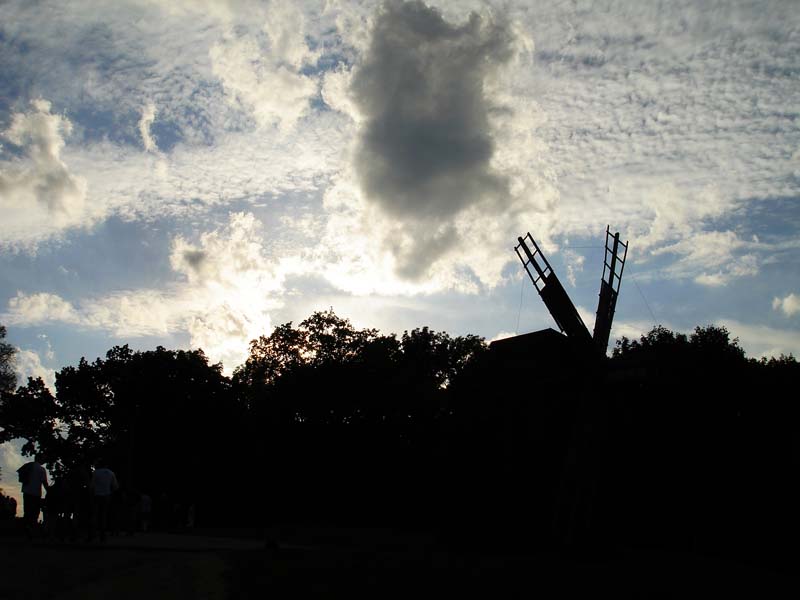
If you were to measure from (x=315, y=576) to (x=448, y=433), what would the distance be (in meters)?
18.1

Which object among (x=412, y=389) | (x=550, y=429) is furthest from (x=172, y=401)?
(x=550, y=429)

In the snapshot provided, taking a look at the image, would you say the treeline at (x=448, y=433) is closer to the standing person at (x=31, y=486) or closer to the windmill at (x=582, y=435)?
the windmill at (x=582, y=435)

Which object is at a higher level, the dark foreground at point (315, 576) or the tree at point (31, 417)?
the tree at point (31, 417)

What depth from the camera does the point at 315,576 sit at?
42.2 ft

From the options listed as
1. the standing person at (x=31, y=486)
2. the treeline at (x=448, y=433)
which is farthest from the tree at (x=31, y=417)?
the standing person at (x=31, y=486)

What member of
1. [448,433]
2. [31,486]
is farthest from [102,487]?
[448,433]

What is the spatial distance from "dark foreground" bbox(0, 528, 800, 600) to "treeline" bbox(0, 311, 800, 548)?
24.7 ft

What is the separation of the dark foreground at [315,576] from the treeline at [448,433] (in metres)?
7.52

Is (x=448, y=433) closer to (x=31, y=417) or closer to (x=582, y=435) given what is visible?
(x=582, y=435)

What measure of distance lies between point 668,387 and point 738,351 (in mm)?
17811

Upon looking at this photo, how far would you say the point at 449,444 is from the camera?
30.0m

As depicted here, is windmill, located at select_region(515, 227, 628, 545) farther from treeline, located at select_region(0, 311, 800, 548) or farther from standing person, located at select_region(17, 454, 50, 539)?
standing person, located at select_region(17, 454, 50, 539)

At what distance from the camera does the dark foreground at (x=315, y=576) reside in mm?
10617

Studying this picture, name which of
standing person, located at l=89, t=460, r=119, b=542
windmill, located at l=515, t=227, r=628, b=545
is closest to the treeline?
windmill, located at l=515, t=227, r=628, b=545
